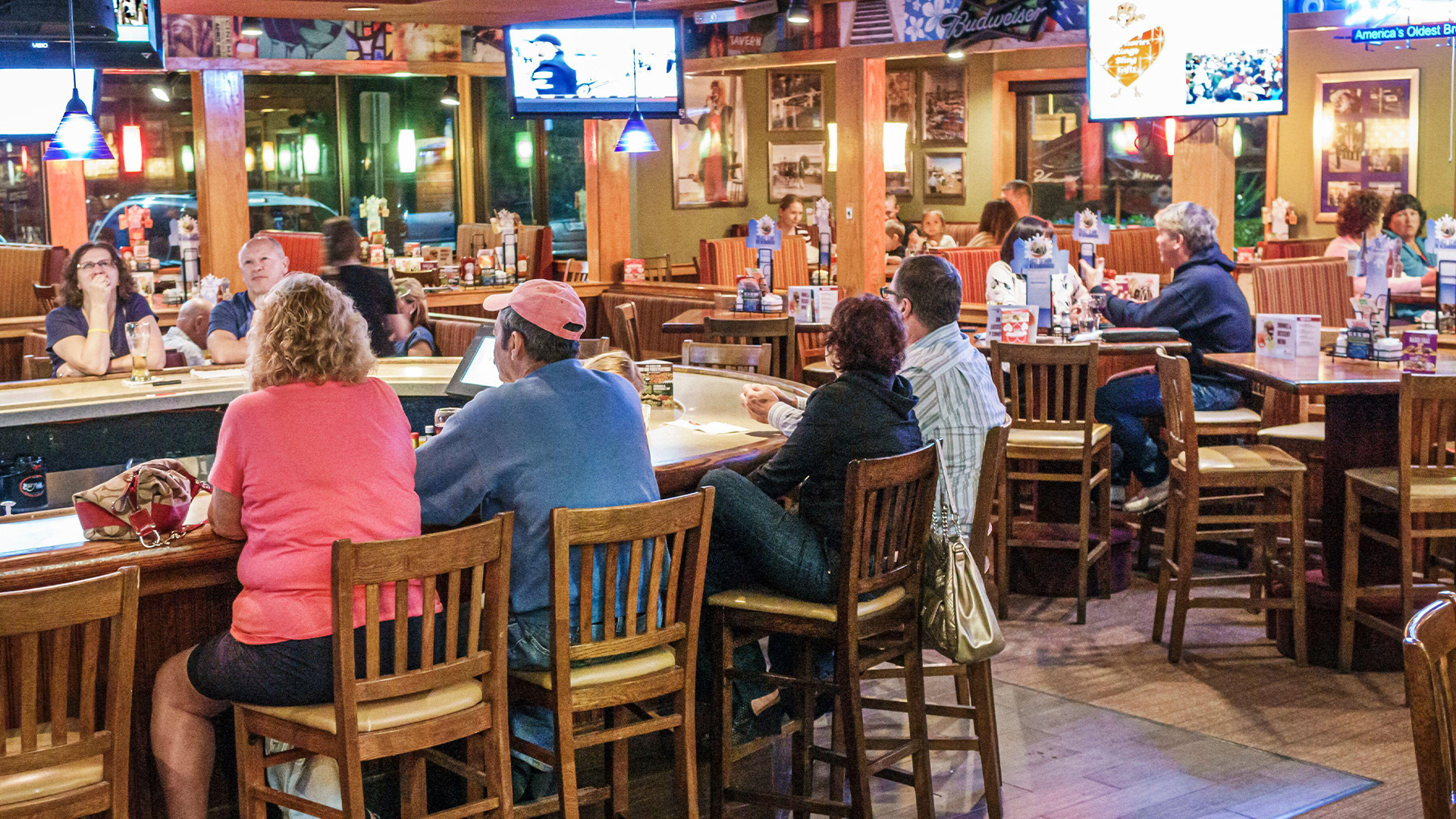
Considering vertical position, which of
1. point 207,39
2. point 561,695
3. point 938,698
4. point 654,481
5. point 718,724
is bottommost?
point 938,698

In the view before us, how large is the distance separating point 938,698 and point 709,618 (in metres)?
1.49

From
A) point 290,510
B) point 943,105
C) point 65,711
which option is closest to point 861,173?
point 943,105

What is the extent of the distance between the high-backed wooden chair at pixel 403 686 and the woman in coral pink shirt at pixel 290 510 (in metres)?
0.08

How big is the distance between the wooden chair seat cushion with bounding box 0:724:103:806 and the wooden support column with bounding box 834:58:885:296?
6.77 m

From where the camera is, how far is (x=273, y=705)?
2.81 metres

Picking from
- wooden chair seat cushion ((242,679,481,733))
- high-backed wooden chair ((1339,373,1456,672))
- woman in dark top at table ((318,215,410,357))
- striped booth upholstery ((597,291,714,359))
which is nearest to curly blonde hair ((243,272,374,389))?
wooden chair seat cushion ((242,679,481,733))

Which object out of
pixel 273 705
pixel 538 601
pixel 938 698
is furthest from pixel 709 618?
pixel 938 698

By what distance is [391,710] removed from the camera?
2770 mm

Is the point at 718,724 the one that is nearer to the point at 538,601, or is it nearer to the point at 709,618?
the point at 709,618

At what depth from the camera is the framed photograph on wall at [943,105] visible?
46.7 feet

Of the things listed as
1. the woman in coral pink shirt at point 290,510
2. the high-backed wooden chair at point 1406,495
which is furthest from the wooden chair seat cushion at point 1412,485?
the woman in coral pink shirt at point 290,510

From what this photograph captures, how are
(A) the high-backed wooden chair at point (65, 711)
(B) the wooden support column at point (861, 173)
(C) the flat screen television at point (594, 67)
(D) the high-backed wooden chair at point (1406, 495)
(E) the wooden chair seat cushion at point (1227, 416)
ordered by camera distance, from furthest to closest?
(B) the wooden support column at point (861, 173) < (C) the flat screen television at point (594, 67) < (E) the wooden chair seat cushion at point (1227, 416) < (D) the high-backed wooden chair at point (1406, 495) < (A) the high-backed wooden chair at point (65, 711)

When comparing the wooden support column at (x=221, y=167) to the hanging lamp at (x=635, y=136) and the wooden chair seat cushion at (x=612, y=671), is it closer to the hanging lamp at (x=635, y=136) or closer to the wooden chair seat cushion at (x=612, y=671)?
the hanging lamp at (x=635, y=136)

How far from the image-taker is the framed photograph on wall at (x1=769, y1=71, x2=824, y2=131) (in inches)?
563
